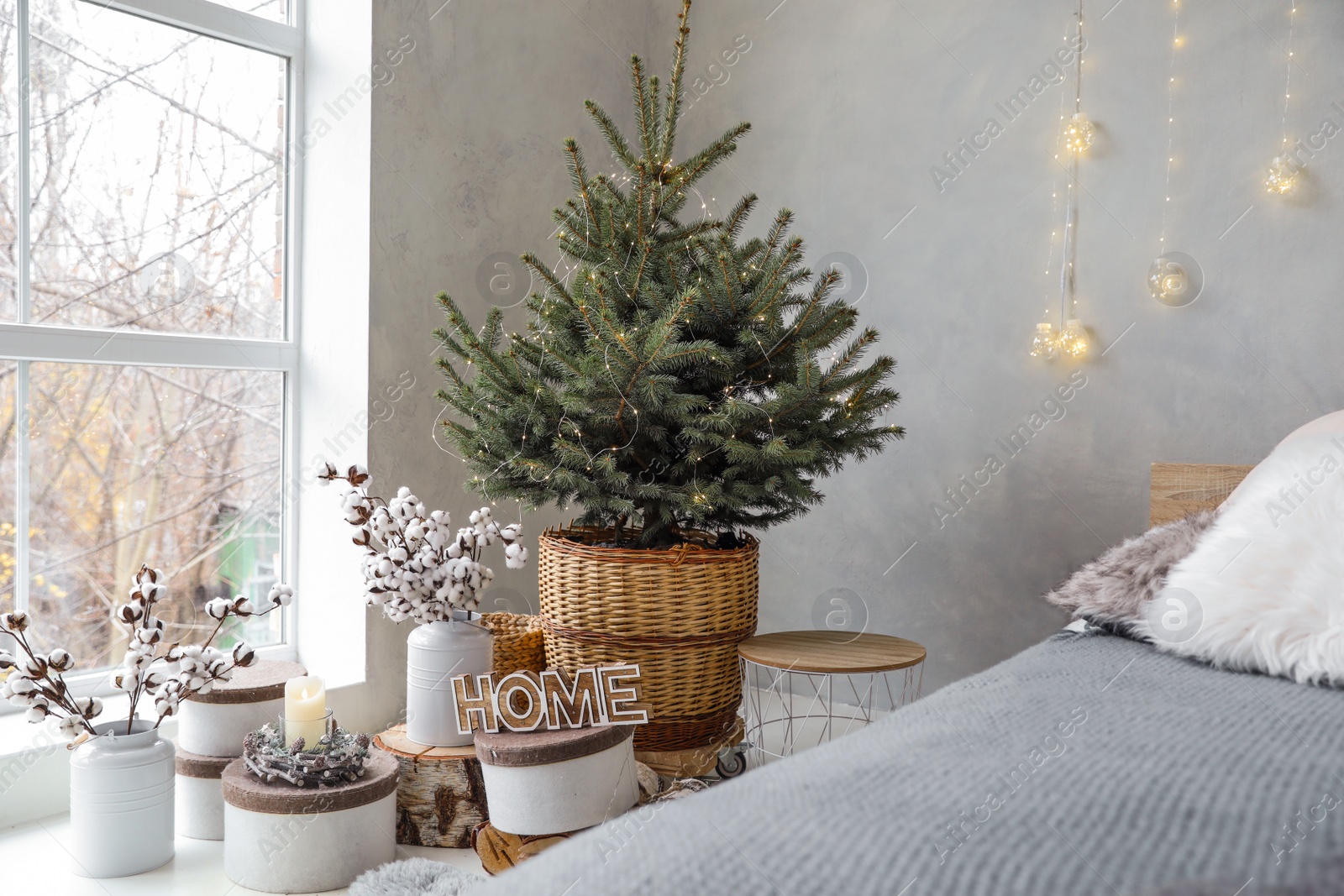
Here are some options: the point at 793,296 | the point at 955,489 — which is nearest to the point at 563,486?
the point at 793,296

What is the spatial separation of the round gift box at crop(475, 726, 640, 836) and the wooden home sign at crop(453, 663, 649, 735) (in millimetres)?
26

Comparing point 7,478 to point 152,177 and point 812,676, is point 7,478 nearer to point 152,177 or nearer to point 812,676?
point 152,177

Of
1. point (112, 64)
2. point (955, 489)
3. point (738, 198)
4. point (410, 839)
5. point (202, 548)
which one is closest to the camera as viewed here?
point (410, 839)

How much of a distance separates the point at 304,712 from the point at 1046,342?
68.6 inches

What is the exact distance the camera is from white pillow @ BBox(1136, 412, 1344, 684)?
1.19 metres

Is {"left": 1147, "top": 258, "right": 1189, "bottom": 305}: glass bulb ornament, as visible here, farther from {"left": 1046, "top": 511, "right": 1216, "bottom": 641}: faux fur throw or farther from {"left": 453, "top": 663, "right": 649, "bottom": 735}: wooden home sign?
{"left": 453, "top": 663, "right": 649, "bottom": 735}: wooden home sign

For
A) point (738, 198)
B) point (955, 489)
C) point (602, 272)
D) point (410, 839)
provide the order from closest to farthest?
point (410, 839)
point (602, 272)
point (955, 489)
point (738, 198)

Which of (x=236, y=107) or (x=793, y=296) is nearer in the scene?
(x=793, y=296)

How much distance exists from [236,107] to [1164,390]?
218 centimetres

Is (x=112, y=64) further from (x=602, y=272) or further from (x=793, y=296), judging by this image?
(x=793, y=296)

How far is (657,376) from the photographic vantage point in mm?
1748

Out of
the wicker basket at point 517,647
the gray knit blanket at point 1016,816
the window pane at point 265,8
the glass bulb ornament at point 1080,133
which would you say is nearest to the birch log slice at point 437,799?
the wicker basket at point 517,647

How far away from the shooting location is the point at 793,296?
197 centimetres

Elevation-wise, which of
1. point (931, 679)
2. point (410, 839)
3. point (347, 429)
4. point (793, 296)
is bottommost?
point (410, 839)
